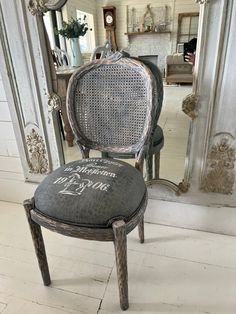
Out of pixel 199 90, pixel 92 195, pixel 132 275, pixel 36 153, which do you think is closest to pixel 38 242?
pixel 92 195

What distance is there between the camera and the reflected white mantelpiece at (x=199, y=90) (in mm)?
969

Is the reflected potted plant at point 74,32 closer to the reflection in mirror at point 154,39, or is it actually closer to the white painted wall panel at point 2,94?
the reflection in mirror at point 154,39

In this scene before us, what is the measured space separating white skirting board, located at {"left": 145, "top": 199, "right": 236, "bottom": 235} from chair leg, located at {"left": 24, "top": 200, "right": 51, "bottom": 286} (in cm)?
65

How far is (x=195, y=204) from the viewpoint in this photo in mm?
1342

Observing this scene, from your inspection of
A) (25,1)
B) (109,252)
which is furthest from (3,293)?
(25,1)

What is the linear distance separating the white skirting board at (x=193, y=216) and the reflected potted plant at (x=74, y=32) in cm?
89

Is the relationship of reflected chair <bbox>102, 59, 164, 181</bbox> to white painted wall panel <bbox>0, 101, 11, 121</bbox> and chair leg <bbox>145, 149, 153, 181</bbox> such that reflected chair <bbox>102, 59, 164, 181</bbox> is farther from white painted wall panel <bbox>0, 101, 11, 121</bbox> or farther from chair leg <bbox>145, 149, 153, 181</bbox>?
white painted wall panel <bbox>0, 101, 11, 121</bbox>

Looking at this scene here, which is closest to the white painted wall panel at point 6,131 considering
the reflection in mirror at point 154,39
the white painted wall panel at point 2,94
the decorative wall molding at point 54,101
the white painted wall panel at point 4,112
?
the white painted wall panel at point 4,112

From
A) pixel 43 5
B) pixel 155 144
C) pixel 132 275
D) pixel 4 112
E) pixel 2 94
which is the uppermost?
pixel 43 5

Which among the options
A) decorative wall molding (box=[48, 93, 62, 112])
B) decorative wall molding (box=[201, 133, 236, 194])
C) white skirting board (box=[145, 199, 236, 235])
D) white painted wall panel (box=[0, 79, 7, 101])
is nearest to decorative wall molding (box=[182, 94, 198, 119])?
decorative wall molding (box=[201, 133, 236, 194])

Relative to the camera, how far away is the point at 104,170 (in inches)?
38.4

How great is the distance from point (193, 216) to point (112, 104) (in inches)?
31.0

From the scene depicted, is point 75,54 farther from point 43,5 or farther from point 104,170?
point 104,170

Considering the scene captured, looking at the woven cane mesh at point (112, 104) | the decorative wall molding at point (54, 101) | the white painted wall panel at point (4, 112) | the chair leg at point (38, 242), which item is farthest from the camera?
the white painted wall panel at point (4, 112)
